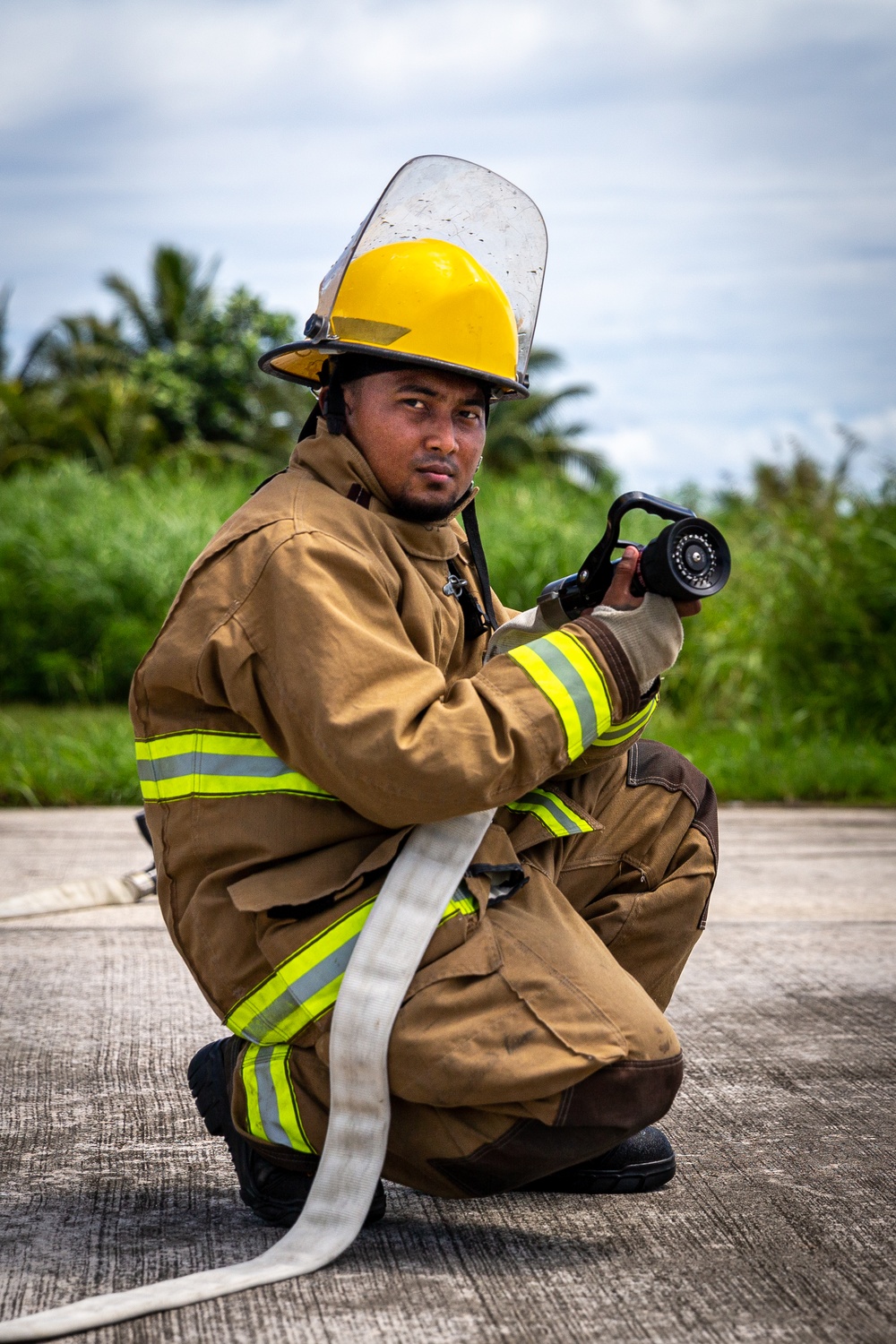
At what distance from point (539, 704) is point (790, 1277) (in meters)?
0.89

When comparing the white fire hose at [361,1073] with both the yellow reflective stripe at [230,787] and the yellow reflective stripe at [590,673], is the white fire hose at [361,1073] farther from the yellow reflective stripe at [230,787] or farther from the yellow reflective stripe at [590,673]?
the yellow reflective stripe at [590,673]

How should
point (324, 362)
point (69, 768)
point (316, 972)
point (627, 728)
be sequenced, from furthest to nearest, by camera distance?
1. point (69, 768)
2. point (324, 362)
3. point (627, 728)
4. point (316, 972)

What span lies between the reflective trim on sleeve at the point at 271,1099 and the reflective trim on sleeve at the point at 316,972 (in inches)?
3.4

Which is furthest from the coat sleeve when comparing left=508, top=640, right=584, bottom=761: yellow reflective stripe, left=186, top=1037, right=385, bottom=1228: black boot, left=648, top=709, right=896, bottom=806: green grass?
left=648, top=709, right=896, bottom=806: green grass

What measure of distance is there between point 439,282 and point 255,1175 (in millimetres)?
1471

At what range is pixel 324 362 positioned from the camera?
2.51 metres

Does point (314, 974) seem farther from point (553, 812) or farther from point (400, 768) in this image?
point (553, 812)

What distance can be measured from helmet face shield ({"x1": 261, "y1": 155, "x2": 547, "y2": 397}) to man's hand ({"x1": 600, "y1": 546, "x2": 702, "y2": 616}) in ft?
1.27

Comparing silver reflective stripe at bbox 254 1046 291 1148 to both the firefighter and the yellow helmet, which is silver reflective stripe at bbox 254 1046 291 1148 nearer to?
the firefighter

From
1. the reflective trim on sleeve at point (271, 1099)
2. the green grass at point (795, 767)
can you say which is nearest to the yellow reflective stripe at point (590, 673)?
the reflective trim on sleeve at point (271, 1099)

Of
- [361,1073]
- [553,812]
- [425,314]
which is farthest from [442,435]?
[361,1073]

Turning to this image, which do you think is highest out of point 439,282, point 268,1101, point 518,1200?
point 439,282

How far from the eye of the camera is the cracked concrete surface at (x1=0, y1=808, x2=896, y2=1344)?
1912 millimetres

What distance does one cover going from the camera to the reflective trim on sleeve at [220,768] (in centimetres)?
211
